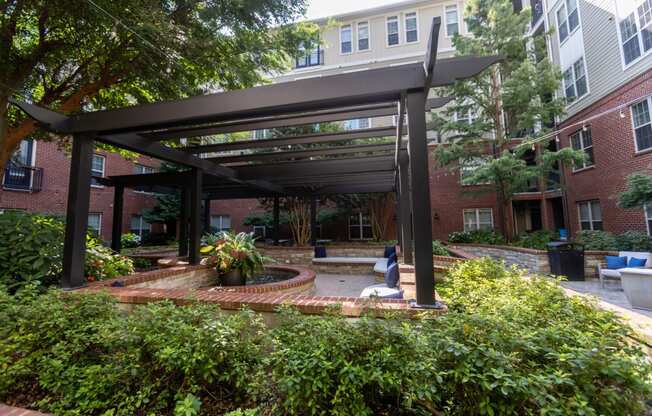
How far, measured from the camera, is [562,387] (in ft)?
5.04

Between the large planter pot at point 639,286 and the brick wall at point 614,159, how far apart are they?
5.76 metres

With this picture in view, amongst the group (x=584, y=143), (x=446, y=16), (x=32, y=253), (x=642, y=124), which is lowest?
(x=32, y=253)

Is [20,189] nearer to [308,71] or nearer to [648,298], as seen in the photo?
[308,71]

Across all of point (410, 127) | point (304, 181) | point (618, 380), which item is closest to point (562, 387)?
point (618, 380)

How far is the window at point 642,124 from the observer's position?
26.6ft

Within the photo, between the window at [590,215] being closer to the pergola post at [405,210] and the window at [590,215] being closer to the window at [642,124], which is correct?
the window at [642,124]

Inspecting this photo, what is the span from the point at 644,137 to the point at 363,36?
13.1 m

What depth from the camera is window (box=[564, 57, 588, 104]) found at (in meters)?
10.6

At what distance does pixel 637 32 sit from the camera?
8.24 metres

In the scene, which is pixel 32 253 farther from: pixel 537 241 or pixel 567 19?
pixel 567 19

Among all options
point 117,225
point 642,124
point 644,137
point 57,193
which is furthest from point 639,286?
point 57,193

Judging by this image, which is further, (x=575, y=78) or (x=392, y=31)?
(x=392, y=31)

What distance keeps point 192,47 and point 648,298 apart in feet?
29.0

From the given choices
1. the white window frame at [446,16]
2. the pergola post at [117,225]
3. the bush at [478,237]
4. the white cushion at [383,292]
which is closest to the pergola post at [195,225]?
the white cushion at [383,292]
